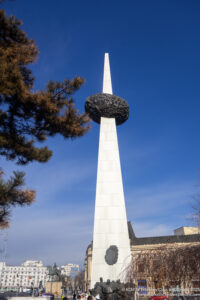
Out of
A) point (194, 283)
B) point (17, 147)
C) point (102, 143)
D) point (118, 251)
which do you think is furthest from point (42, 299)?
point (17, 147)

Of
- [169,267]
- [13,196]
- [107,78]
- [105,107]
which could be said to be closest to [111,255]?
[169,267]

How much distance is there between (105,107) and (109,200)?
6784 mm

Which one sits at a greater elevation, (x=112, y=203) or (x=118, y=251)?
(x=112, y=203)

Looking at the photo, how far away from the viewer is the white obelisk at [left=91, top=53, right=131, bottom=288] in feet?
40.9

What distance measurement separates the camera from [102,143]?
637 inches

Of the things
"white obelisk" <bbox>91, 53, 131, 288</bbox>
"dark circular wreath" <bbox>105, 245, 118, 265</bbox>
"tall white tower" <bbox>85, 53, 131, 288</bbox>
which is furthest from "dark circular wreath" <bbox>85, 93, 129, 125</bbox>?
"dark circular wreath" <bbox>105, 245, 118, 265</bbox>

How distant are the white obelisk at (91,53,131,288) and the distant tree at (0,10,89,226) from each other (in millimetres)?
7364

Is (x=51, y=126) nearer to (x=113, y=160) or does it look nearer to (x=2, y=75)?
(x=2, y=75)

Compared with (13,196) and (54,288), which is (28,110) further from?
(54,288)

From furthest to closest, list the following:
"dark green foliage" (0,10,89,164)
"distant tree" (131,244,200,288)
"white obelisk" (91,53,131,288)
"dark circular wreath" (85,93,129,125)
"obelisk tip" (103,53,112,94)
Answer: "obelisk tip" (103,53,112,94)
"dark circular wreath" (85,93,129,125)
"white obelisk" (91,53,131,288)
"distant tree" (131,244,200,288)
"dark green foliage" (0,10,89,164)

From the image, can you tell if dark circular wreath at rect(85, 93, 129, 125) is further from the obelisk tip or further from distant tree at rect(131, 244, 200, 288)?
distant tree at rect(131, 244, 200, 288)

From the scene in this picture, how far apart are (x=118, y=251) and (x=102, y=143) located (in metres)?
6.93

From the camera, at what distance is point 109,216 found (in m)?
13.7

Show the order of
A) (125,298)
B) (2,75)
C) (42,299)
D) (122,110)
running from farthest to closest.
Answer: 1. (122,110)
2. (42,299)
3. (125,298)
4. (2,75)
